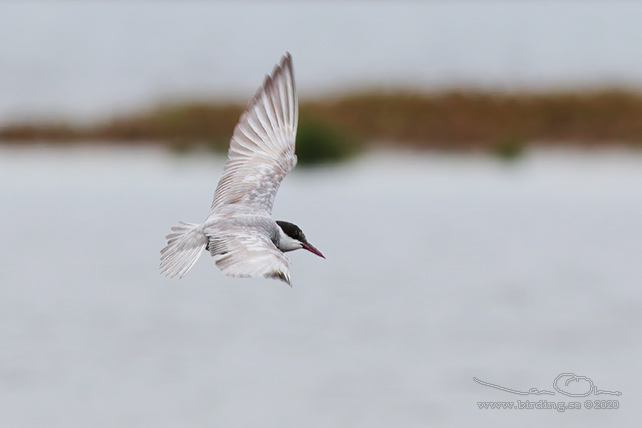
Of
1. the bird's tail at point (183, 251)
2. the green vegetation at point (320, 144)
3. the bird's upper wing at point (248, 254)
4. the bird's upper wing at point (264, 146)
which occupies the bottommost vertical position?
the green vegetation at point (320, 144)

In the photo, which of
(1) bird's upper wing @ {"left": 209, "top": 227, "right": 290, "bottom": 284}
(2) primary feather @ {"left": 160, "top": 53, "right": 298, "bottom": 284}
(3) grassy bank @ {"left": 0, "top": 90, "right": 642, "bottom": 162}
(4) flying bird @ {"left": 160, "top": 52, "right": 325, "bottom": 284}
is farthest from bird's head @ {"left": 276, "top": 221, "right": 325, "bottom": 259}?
(3) grassy bank @ {"left": 0, "top": 90, "right": 642, "bottom": 162}

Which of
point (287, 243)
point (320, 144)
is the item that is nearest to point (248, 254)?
point (287, 243)

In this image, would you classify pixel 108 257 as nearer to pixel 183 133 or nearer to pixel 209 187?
pixel 209 187

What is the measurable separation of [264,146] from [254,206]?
73 centimetres

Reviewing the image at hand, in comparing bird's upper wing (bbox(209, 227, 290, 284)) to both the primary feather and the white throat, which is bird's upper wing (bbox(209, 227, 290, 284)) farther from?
the white throat

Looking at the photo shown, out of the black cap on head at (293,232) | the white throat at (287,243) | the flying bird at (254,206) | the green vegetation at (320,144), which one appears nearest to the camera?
the flying bird at (254,206)

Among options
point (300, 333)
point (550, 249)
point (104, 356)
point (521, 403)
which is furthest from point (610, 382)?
point (550, 249)

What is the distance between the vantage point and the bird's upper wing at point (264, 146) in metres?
7.91

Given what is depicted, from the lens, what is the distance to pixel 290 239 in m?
7.32

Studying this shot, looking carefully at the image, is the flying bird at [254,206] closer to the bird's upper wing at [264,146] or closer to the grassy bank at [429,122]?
the bird's upper wing at [264,146]

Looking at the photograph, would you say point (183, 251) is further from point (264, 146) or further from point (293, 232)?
point (264, 146)

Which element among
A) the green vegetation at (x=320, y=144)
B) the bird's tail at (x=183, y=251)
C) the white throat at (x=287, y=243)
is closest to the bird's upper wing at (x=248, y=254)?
the bird's tail at (x=183, y=251)

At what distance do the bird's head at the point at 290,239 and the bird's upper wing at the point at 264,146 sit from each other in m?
0.44

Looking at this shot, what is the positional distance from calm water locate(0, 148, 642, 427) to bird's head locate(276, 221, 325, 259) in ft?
21.3
